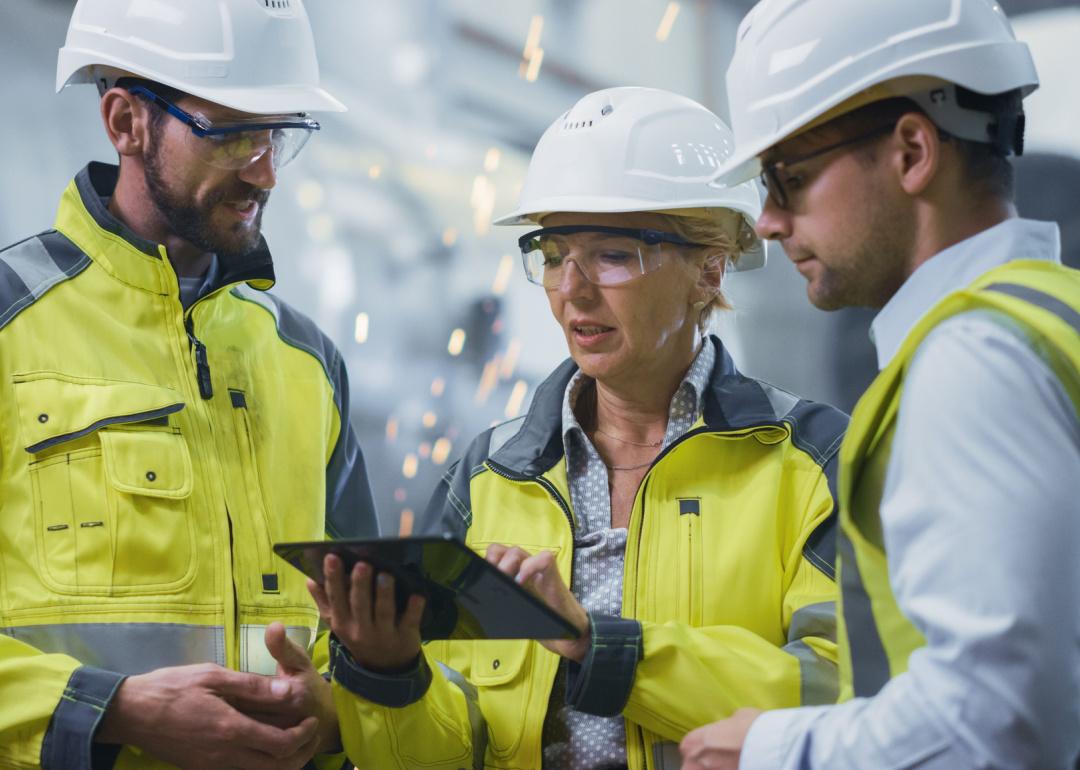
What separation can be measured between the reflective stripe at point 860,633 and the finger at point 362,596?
26.4 inches

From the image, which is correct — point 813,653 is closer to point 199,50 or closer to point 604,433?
point 604,433

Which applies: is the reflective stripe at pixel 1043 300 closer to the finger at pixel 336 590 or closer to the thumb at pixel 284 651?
the finger at pixel 336 590

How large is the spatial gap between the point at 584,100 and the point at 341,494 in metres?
0.91

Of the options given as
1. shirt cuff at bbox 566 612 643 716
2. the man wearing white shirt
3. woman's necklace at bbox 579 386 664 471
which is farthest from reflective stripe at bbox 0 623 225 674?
the man wearing white shirt

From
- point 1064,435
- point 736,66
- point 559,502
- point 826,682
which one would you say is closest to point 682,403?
point 559,502

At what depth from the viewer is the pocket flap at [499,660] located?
A: 2.09m

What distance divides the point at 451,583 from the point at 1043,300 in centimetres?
86

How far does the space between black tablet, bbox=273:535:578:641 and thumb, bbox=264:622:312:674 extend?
23 centimetres

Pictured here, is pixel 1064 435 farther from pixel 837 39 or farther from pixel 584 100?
pixel 584 100

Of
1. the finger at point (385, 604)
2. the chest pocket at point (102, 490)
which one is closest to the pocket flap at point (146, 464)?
the chest pocket at point (102, 490)

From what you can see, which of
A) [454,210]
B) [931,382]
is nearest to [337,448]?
[931,382]

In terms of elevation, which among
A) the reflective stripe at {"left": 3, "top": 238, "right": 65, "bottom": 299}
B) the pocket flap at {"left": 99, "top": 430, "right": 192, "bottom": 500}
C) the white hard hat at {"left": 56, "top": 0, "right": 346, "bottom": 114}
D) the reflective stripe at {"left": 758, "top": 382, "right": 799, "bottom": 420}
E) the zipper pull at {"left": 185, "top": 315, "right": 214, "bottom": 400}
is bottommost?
the pocket flap at {"left": 99, "top": 430, "right": 192, "bottom": 500}

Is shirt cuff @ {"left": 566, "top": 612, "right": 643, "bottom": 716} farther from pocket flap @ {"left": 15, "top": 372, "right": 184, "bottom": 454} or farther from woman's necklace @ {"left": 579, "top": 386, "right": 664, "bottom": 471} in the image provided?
pocket flap @ {"left": 15, "top": 372, "right": 184, "bottom": 454}

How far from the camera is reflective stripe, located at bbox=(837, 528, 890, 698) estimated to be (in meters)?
1.44
